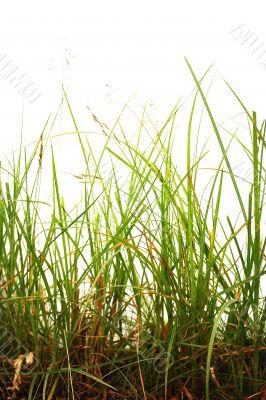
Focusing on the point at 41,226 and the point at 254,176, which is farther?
the point at 41,226

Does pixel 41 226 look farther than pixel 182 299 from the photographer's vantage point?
Yes

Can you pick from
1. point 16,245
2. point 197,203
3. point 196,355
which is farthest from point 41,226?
point 196,355

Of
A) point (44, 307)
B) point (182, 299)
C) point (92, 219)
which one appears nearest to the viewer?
point (182, 299)

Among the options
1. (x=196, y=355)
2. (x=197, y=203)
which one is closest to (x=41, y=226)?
(x=197, y=203)

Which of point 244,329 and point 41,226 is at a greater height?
point 41,226

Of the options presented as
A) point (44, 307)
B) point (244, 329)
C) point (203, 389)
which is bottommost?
point (203, 389)

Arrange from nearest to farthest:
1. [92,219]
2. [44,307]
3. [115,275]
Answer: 1. [44,307]
2. [115,275]
3. [92,219]

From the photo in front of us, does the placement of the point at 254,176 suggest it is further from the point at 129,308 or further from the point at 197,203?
the point at 129,308

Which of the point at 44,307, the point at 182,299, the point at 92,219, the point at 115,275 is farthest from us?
the point at 92,219

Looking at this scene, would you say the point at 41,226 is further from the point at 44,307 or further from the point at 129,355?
the point at 129,355
